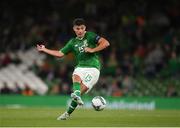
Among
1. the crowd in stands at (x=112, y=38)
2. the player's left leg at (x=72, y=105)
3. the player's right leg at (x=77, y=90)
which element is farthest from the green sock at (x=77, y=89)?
the crowd in stands at (x=112, y=38)

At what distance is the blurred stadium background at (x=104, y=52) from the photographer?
28.3 m

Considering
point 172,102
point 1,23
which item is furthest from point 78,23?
point 1,23

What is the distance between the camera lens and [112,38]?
3058 centimetres

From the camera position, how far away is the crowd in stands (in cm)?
2859

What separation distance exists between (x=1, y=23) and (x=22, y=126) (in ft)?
58.4

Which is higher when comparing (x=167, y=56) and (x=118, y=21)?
(x=118, y=21)

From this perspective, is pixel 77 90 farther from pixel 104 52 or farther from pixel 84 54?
pixel 104 52

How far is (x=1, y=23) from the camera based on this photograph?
32750 mm

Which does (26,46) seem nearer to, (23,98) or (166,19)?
(23,98)

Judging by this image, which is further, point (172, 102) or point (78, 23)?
point (172, 102)

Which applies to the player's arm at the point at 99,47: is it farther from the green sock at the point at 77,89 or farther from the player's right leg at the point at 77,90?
the green sock at the point at 77,89

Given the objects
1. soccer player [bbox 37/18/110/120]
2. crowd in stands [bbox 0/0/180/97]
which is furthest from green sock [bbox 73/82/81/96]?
crowd in stands [bbox 0/0/180/97]

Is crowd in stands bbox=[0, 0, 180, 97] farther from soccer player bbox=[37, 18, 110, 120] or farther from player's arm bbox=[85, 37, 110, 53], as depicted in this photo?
player's arm bbox=[85, 37, 110, 53]

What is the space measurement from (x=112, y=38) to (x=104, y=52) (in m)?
0.72
